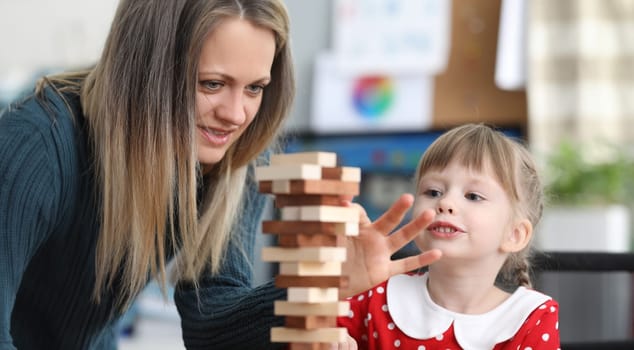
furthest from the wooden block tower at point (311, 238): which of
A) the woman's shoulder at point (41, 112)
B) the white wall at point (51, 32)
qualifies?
the white wall at point (51, 32)

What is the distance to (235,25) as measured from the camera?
48.8 inches

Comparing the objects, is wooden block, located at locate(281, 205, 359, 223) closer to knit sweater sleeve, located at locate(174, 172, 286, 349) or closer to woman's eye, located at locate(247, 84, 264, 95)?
knit sweater sleeve, located at locate(174, 172, 286, 349)

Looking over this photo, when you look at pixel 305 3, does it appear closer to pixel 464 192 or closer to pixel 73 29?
pixel 73 29

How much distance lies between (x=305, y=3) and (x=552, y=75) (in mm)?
1121

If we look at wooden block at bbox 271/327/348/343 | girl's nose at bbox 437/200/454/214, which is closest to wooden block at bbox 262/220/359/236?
wooden block at bbox 271/327/348/343

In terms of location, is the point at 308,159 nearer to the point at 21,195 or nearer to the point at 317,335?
the point at 317,335

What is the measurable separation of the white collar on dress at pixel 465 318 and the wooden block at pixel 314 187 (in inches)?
12.1

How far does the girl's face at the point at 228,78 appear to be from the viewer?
123cm

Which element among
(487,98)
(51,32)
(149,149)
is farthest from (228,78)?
(51,32)

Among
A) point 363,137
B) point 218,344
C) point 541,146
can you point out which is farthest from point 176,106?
point 363,137

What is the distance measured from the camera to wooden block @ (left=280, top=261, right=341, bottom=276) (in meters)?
0.89

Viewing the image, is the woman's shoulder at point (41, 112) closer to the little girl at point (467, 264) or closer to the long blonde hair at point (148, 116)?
the long blonde hair at point (148, 116)

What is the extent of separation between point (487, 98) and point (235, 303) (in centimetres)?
236

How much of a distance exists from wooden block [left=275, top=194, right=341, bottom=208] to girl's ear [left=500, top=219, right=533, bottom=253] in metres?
0.37
